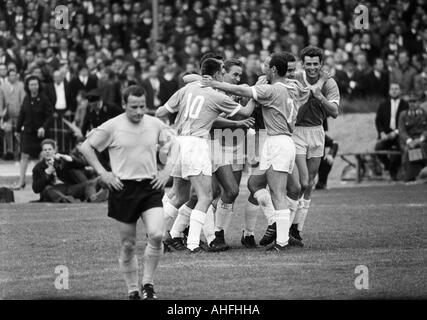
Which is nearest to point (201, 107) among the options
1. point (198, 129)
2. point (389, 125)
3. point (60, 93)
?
point (198, 129)

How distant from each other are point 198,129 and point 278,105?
3.01ft

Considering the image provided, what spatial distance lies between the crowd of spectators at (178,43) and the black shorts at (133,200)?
46.5 feet

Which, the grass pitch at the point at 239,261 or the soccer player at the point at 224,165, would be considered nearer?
the grass pitch at the point at 239,261

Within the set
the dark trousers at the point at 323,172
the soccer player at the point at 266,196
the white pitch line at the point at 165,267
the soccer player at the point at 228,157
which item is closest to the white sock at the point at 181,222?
the soccer player at the point at 228,157

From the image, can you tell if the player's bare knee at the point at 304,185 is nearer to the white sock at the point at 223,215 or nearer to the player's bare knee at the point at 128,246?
the white sock at the point at 223,215

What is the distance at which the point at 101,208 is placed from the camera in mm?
19531

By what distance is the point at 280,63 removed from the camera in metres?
13.6

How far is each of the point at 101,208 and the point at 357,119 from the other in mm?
10180

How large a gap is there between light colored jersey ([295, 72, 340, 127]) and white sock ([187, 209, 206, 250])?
6.40ft

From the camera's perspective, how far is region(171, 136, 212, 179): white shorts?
13.4m

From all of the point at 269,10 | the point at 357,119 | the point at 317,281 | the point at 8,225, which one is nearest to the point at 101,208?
the point at 8,225

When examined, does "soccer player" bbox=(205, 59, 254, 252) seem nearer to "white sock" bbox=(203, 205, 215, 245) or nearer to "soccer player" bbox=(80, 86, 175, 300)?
"white sock" bbox=(203, 205, 215, 245)

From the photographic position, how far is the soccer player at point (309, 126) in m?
14.4

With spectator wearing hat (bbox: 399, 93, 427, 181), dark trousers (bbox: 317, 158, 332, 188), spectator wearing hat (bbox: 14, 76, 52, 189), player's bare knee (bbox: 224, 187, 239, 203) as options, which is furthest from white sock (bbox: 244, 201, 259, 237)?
spectator wearing hat (bbox: 399, 93, 427, 181)
